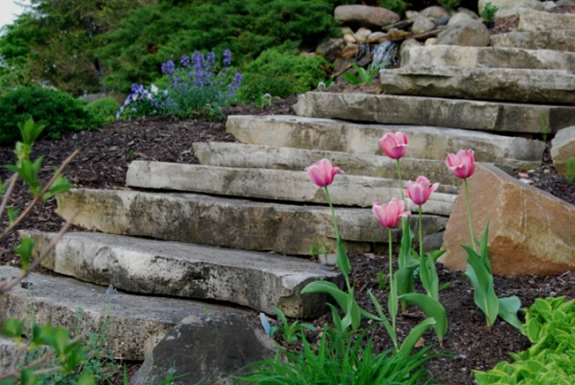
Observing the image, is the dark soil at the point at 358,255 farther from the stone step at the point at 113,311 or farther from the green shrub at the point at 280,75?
the green shrub at the point at 280,75

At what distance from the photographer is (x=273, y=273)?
3650 millimetres

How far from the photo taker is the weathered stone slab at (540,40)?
24.5 ft

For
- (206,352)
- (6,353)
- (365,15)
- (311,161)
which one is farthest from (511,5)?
(6,353)

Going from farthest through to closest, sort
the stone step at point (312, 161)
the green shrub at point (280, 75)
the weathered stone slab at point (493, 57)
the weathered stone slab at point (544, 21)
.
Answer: the green shrub at point (280, 75) < the weathered stone slab at point (544, 21) < the weathered stone slab at point (493, 57) < the stone step at point (312, 161)

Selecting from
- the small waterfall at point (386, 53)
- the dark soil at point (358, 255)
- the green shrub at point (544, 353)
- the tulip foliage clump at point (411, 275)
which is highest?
the tulip foliage clump at point (411, 275)

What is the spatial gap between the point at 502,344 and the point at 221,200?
7.47 ft

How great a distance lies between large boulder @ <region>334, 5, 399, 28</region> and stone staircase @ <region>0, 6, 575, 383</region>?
3.95m

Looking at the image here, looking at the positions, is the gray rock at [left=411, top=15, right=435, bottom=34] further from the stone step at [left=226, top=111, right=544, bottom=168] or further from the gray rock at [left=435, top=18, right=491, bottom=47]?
the stone step at [left=226, top=111, right=544, bottom=168]

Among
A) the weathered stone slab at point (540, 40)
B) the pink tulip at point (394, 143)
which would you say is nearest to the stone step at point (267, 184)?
the pink tulip at point (394, 143)

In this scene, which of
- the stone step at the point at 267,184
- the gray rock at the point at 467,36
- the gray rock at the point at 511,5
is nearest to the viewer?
the stone step at the point at 267,184

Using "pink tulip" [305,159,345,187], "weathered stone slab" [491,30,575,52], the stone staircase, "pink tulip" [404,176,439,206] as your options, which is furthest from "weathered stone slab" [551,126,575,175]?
"weathered stone slab" [491,30,575,52]

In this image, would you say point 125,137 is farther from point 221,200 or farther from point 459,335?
point 459,335

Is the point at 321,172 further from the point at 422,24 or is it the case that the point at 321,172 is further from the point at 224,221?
the point at 422,24

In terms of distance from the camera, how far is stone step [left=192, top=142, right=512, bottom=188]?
17.0 ft
